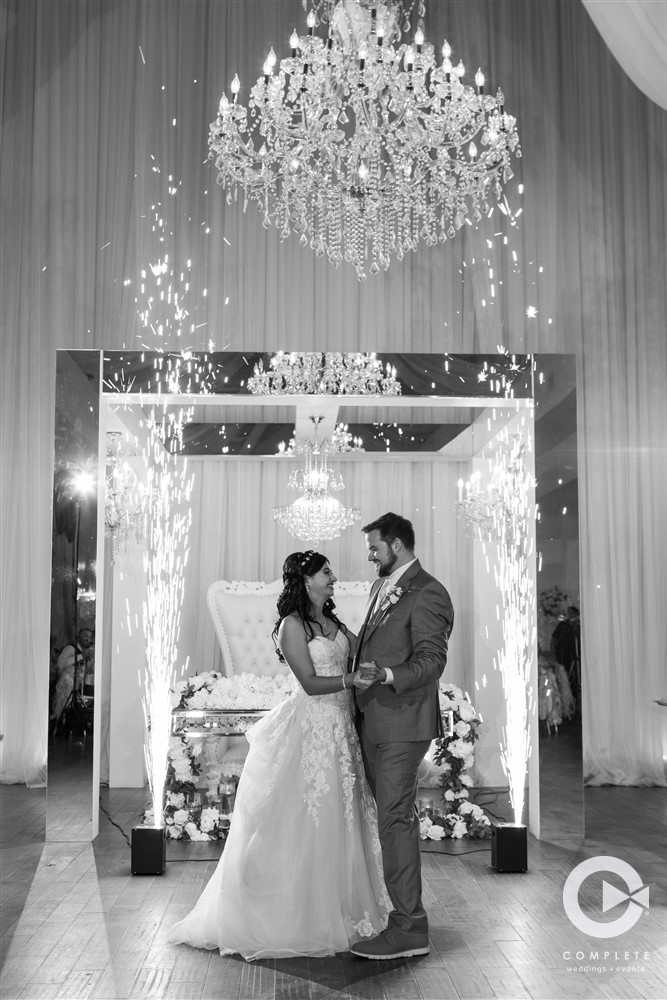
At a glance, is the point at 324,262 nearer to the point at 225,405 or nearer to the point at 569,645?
the point at 225,405

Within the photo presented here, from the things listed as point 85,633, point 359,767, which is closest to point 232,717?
point 85,633

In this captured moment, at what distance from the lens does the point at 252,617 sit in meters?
5.70

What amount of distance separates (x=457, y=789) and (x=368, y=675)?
1942 millimetres

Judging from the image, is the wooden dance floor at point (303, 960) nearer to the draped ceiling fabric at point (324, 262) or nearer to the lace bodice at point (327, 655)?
the lace bodice at point (327, 655)

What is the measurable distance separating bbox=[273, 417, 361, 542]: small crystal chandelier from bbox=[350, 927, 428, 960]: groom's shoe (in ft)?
8.39

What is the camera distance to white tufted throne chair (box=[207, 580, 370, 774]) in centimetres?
556

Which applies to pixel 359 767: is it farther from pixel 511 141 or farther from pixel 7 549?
pixel 7 549

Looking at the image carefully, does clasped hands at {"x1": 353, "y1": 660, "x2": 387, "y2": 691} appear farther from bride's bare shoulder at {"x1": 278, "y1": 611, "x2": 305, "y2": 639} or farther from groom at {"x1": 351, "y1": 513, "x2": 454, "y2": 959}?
bride's bare shoulder at {"x1": 278, "y1": 611, "x2": 305, "y2": 639}

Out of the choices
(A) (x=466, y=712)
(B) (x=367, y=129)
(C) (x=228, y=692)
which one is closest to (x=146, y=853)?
(C) (x=228, y=692)

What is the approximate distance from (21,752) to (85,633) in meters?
2.23

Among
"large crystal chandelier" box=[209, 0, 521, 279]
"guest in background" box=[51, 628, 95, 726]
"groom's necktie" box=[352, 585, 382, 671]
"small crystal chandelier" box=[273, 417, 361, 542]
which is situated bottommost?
"guest in background" box=[51, 628, 95, 726]

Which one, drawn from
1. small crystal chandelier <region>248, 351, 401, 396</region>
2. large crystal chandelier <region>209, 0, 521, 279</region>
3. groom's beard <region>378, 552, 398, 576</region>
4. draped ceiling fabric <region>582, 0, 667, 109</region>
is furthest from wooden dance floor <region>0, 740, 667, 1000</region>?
draped ceiling fabric <region>582, 0, 667, 109</region>

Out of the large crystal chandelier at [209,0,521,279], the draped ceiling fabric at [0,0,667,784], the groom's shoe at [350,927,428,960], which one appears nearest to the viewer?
the groom's shoe at [350,927,428,960]

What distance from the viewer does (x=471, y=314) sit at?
7027 millimetres
